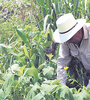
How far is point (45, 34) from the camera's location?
258 cm

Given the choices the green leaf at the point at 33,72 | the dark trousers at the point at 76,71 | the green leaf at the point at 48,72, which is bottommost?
the dark trousers at the point at 76,71

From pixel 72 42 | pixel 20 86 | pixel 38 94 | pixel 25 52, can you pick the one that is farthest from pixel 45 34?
pixel 38 94

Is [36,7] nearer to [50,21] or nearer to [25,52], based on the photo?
[50,21]

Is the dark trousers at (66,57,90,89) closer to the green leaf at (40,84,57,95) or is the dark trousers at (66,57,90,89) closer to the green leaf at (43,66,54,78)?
the green leaf at (43,66,54,78)

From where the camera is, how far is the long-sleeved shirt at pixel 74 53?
6.97 ft

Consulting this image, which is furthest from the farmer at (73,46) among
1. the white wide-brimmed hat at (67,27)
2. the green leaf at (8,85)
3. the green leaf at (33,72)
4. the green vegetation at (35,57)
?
the green leaf at (8,85)

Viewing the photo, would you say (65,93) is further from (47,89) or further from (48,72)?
(48,72)

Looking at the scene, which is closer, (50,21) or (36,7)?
(50,21)

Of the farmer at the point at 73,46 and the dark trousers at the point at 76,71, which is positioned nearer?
the farmer at the point at 73,46

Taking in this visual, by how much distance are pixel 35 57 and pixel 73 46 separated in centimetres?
44

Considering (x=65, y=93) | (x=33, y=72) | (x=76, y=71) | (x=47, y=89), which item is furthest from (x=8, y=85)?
(x=76, y=71)

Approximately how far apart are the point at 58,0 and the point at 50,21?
0.29m

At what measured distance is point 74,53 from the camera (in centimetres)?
225

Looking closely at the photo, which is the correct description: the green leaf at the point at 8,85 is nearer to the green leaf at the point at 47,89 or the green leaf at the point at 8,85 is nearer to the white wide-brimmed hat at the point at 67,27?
the green leaf at the point at 47,89
